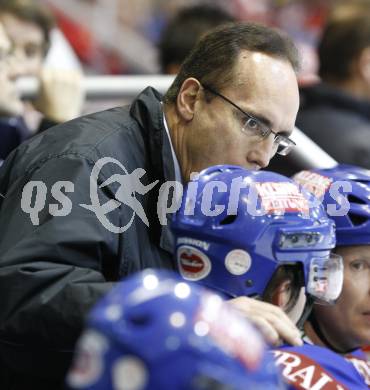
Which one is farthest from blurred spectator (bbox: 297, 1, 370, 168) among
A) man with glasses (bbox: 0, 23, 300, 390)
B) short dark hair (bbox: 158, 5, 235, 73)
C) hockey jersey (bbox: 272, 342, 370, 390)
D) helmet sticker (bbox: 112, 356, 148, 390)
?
helmet sticker (bbox: 112, 356, 148, 390)

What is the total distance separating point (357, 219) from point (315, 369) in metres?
0.81

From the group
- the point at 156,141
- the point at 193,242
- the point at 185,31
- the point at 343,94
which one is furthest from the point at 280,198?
the point at 185,31

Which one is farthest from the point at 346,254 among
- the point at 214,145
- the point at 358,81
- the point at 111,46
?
the point at 111,46

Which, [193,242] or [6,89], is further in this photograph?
[6,89]

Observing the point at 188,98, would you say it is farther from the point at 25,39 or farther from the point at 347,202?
the point at 25,39

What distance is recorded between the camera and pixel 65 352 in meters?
2.55

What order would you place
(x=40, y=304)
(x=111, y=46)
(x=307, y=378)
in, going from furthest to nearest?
(x=111, y=46)
(x=40, y=304)
(x=307, y=378)

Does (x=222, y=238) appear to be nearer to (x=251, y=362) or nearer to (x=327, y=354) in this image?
(x=327, y=354)

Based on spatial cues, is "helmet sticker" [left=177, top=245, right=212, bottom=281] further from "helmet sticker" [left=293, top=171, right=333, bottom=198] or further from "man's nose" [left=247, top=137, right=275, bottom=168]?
"helmet sticker" [left=293, top=171, right=333, bottom=198]

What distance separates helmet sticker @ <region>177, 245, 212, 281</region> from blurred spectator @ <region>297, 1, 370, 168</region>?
219 cm

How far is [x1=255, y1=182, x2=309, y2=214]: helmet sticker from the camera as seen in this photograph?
2484 mm

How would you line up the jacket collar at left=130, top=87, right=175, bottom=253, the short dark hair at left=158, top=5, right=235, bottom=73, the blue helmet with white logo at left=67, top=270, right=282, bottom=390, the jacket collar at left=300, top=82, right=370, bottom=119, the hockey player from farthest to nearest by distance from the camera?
the short dark hair at left=158, top=5, right=235, bottom=73
the jacket collar at left=300, top=82, right=370, bottom=119
the hockey player
the jacket collar at left=130, top=87, right=175, bottom=253
the blue helmet with white logo at left=67, top=270, right=282, bottom=390

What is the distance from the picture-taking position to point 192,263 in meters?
2.48

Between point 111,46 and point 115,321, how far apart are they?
744 cm
